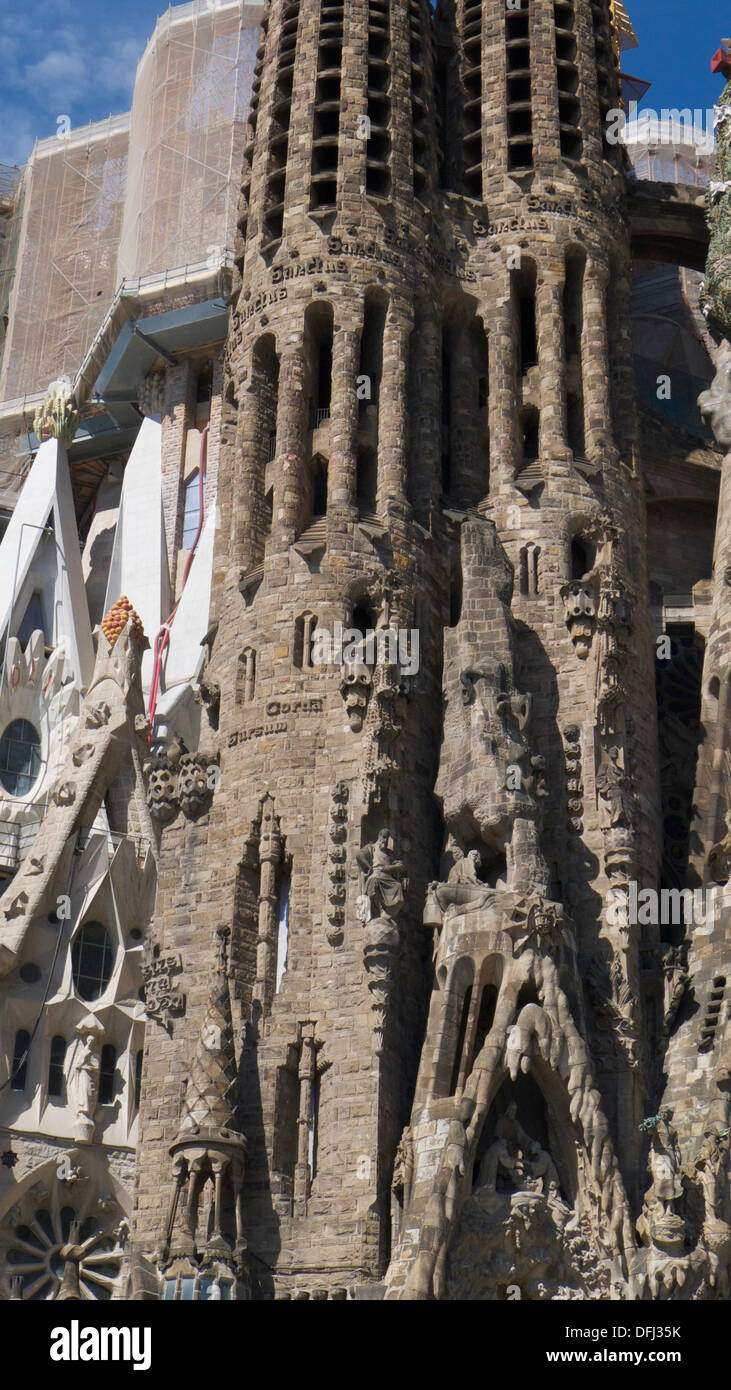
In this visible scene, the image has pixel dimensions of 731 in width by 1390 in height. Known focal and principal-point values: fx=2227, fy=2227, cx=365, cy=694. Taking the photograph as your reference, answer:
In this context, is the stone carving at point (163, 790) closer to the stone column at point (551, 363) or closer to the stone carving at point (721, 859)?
the stone carving at point (721, 859)

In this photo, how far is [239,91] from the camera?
52438 millimetres

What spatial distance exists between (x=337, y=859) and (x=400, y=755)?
2.25 metres

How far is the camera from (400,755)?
1356 inches

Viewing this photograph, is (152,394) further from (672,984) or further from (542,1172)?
(542,1172)

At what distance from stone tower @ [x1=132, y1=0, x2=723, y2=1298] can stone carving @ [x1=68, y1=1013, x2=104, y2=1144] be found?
437 cm

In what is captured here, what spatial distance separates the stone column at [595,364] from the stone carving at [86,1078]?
43.0ft

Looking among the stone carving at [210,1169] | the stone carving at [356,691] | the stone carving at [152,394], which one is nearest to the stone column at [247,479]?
the stone carving at [356,691]

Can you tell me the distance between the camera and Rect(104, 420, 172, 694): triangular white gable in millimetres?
46031

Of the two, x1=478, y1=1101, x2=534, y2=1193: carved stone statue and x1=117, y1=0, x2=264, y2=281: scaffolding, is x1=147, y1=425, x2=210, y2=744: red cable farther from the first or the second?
x1=478, y1=1101, x2=534, y2=1193: carved stone statue

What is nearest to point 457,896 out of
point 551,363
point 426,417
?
point 426,417

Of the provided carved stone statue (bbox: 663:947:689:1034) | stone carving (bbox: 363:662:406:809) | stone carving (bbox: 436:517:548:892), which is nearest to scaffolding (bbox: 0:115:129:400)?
stone carving (bbox: 436:517:548:892)

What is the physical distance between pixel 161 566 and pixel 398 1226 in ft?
64.8

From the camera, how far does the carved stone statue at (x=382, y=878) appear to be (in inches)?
1278

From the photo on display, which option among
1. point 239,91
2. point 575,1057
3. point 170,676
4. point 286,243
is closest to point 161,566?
point 170,676
